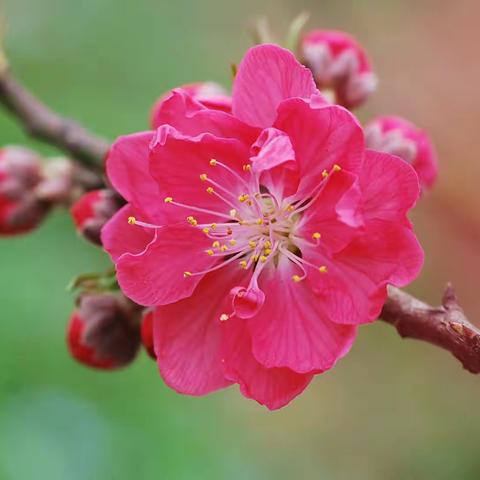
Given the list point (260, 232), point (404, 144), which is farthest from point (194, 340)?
point (404, 144)

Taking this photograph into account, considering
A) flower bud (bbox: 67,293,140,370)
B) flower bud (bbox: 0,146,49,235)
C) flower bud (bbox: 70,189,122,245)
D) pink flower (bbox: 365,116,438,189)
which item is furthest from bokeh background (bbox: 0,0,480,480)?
pink flower (bbox: 365,116,438,189)

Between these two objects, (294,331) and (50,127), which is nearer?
(294,331)

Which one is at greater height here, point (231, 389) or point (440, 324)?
point (440, 324)

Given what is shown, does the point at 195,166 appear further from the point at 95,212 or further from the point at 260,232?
the point at 95,212

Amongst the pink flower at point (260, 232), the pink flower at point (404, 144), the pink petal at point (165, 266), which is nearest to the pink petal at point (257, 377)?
the pink flower at point (260, 232)

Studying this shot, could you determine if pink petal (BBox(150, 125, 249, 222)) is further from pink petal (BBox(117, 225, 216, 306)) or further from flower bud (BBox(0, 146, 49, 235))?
flower bud (BBox(0, 146, 49, 235))

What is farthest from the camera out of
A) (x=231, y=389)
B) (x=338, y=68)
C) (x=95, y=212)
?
(x=231, y=389)

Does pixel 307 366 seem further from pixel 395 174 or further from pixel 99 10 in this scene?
pixel 99 10

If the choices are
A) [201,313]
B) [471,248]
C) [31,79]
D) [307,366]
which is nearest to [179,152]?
[201,313]
